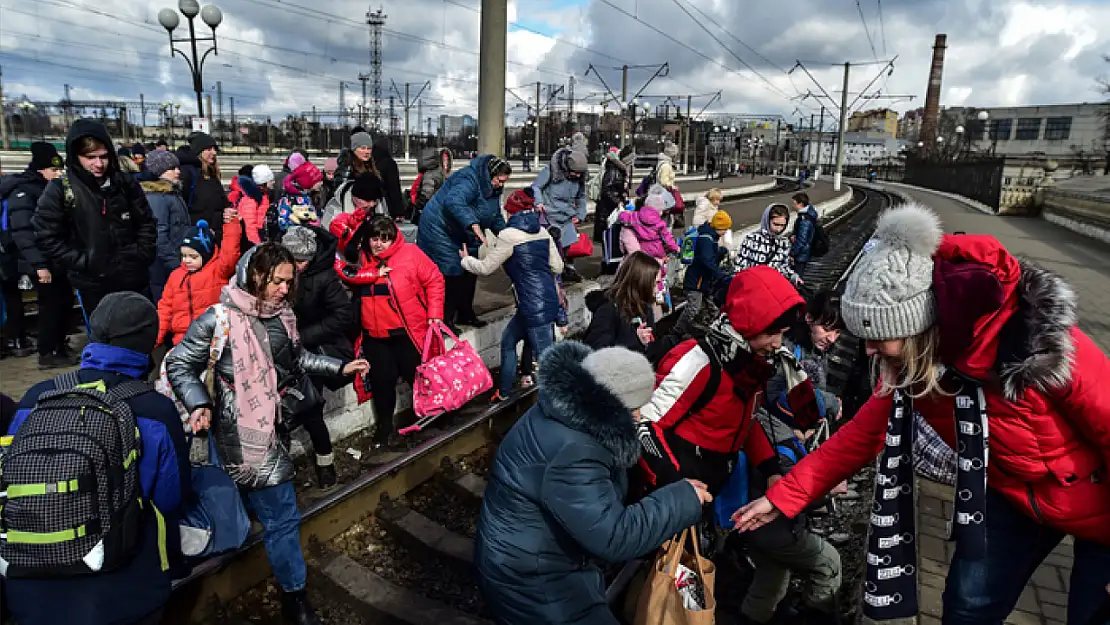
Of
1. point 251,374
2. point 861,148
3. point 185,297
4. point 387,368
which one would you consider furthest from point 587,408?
point 861,148

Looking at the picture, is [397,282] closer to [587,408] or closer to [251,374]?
[251,374]

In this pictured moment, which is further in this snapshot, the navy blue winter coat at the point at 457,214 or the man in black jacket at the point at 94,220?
the navy blue winter coat at the point at 457,214

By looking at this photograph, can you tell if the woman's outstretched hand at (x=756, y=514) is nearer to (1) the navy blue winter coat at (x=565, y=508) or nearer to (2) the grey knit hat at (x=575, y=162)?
(1) the navy blue winter coat at (x=565, y=508)

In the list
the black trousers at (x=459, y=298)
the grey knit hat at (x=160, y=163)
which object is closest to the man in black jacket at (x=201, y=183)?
the grey knit hat at (x=160, y=163)

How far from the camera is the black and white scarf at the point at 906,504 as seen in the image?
2213mm

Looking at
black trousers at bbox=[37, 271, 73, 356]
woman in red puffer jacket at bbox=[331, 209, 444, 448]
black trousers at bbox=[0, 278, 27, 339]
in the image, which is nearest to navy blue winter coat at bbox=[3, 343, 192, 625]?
woman in red puffer jacket at bbox=[331, 209, 444, 448]

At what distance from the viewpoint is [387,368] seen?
17.7ft

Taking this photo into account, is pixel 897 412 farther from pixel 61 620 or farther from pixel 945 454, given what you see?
pixel 61 620

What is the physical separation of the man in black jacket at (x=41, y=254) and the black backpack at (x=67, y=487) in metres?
5.03

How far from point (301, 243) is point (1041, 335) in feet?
13.3

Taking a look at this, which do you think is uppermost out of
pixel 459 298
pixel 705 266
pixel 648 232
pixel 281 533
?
pixel 648 232

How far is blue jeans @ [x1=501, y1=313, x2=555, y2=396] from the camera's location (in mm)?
6293

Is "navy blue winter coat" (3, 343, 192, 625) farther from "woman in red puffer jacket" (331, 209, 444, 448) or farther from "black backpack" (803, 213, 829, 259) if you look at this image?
"black backpack" (803, 213, 829, 259)

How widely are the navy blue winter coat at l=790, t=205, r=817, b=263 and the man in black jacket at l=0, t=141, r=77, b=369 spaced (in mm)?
7683
